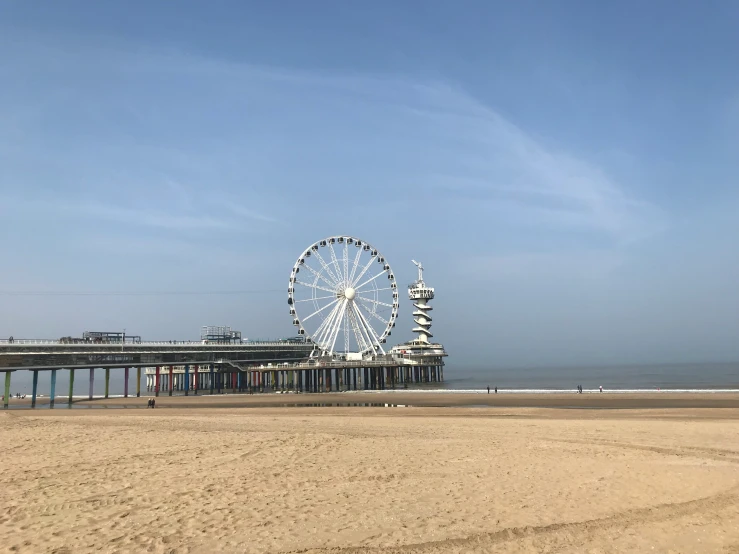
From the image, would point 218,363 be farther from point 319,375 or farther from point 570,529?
point 570,529

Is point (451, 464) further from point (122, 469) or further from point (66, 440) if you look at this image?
point (66, 440)

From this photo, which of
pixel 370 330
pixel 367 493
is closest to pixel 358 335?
pixel 370 330

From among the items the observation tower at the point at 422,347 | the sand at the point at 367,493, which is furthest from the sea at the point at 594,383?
the sand at the point at 367,493

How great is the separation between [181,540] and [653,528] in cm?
686

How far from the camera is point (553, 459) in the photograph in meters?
13.3

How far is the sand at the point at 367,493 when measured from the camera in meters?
7.57

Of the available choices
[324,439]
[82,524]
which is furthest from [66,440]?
[82,524]

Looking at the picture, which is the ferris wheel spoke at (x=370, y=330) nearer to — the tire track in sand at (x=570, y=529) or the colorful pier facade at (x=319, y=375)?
the colorful pier facade at (x=319, y=375)

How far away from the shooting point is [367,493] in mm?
10023

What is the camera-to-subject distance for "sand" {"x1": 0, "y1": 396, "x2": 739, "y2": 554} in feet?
24.8

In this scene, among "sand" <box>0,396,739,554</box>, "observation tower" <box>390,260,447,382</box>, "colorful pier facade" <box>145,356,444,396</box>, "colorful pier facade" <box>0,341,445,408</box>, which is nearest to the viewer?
"sand" <box>0,396,739,554</box>

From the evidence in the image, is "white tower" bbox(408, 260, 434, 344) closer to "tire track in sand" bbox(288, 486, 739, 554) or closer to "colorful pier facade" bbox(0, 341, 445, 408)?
"colorful pier facade" bbox(0, 341, 445, 408)

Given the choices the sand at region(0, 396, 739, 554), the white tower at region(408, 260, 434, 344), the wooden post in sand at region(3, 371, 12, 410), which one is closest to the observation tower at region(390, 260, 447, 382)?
the white tower at region(408, 260, 434, 344)

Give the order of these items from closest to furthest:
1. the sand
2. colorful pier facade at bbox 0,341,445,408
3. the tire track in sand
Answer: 1. the tire track in sand
2. the sand
3. colorful pier facade at bbox 0,341,445,408
